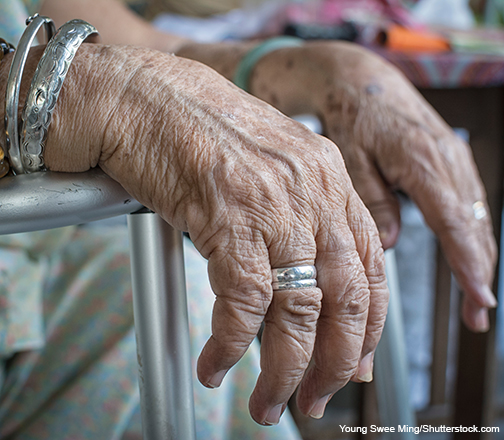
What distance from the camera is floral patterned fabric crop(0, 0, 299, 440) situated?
1.57 feet

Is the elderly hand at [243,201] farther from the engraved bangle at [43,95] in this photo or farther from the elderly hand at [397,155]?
the elderly hand at [397,155]

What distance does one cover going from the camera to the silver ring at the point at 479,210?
0.49 metres

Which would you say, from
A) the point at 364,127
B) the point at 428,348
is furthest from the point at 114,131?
the point at 428,348

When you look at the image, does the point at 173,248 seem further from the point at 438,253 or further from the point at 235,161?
the point at 438,253

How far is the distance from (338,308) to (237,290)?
2.5 inches

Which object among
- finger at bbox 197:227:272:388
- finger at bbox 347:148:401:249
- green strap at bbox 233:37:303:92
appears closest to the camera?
finger at bbox 197:227:272:388

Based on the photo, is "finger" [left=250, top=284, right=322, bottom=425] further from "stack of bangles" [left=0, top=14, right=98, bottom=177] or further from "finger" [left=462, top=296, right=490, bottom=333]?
"finger" [left=462, top=296, right=490, bottom=333]

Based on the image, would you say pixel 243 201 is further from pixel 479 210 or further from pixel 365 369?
pixel 479 210

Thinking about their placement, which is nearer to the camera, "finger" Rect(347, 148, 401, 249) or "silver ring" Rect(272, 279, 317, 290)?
"silver ring" Rect(272, 279, 317, 290)

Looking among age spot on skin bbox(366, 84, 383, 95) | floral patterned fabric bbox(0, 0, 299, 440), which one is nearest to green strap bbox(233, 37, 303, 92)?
age spot on skin bbox(366, 84, 383, 95)

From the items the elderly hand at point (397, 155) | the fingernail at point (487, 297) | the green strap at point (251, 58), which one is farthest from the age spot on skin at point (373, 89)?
the fingernail at point (487, 297)

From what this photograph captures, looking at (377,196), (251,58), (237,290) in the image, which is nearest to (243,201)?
(237,290)

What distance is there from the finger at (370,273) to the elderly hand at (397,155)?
0.15 m

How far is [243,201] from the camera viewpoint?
0.27 meters
